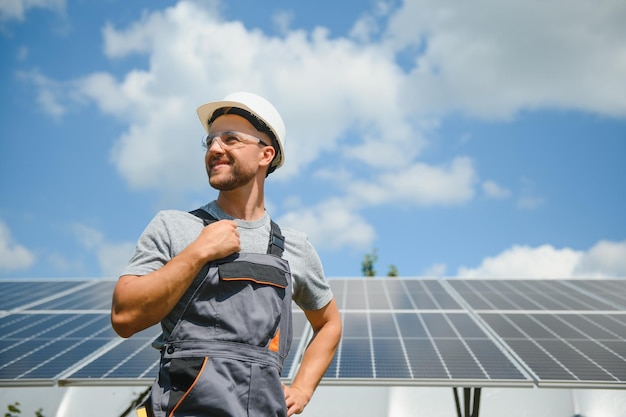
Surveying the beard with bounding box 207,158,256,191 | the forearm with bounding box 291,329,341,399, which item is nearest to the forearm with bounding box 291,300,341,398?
the forearm with bounding box 291,329,341,399

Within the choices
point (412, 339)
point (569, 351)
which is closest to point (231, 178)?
point (412, 339)

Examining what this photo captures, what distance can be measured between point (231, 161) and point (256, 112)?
269mm

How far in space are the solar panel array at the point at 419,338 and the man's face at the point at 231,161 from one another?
4.33 m

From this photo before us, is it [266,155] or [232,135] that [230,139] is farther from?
[266,155]

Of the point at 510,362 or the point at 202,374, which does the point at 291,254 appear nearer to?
Result: the point at 202,374

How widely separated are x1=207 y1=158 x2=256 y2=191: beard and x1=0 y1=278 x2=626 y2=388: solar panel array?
14.2 feet

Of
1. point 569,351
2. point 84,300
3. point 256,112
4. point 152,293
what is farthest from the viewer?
point 84,300

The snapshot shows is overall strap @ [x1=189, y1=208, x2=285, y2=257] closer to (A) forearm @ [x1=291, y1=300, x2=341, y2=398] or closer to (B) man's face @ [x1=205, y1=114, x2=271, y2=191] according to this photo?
(B) man's face @ [x1=205, y1=114, x2=271, y2=191]

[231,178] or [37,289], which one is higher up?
[37,289]

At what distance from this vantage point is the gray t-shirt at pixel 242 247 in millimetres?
1971

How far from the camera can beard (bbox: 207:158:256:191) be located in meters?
2.21

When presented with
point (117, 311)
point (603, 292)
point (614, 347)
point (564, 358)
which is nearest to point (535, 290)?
point (603, 292)

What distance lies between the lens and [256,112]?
234cm

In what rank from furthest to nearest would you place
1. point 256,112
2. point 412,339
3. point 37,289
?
point 37,289 < point 412,339 < point 256,112
